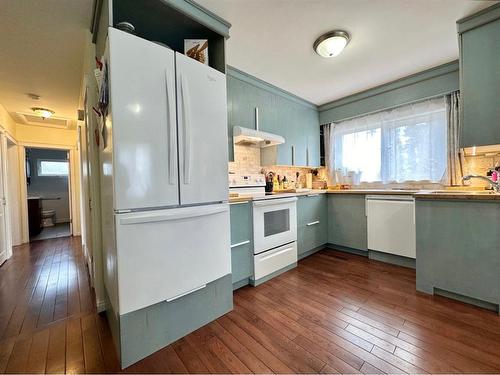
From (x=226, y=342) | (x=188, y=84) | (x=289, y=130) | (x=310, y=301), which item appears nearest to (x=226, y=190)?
(x=188, y=84)

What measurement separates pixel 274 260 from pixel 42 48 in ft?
9.93

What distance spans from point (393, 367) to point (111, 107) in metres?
2.09

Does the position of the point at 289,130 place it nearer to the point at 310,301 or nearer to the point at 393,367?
the point at 310,301

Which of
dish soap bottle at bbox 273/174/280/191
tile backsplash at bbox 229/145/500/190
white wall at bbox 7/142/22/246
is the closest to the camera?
tile backsplash at bbox 229/145/500/190

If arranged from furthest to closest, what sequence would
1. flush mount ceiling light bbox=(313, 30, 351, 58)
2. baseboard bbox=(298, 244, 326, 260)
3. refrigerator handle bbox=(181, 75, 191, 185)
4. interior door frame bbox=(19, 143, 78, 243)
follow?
interior door frame bbox=(19, 143, 78, 243) → baseboard bbox=(298, 244, 326, 260) → flush mount ceiling light bbox=(313, 30, 351, 58) → refrigerator handle bbox=(181, 75, 191, 185)

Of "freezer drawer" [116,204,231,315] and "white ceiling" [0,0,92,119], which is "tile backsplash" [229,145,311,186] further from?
"white ceiling" [0,0,92,119]

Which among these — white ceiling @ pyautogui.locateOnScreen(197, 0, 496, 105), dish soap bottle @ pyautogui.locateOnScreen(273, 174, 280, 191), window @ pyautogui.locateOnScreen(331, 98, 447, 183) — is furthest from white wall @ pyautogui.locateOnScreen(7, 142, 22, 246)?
window @ pyautogui.locateOnScreen(331, 98, 447, 183)

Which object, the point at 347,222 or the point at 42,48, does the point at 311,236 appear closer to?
the point at 347,222

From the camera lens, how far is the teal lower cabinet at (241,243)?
204 cm

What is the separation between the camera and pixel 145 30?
5.79 feet

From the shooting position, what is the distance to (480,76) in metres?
1.89

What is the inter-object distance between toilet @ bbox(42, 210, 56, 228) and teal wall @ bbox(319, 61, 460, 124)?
7365mm

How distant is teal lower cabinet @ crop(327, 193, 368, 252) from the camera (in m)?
2.96

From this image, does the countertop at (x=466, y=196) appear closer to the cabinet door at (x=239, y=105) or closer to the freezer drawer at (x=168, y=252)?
the freezer drawer at (x=168, y=252)
